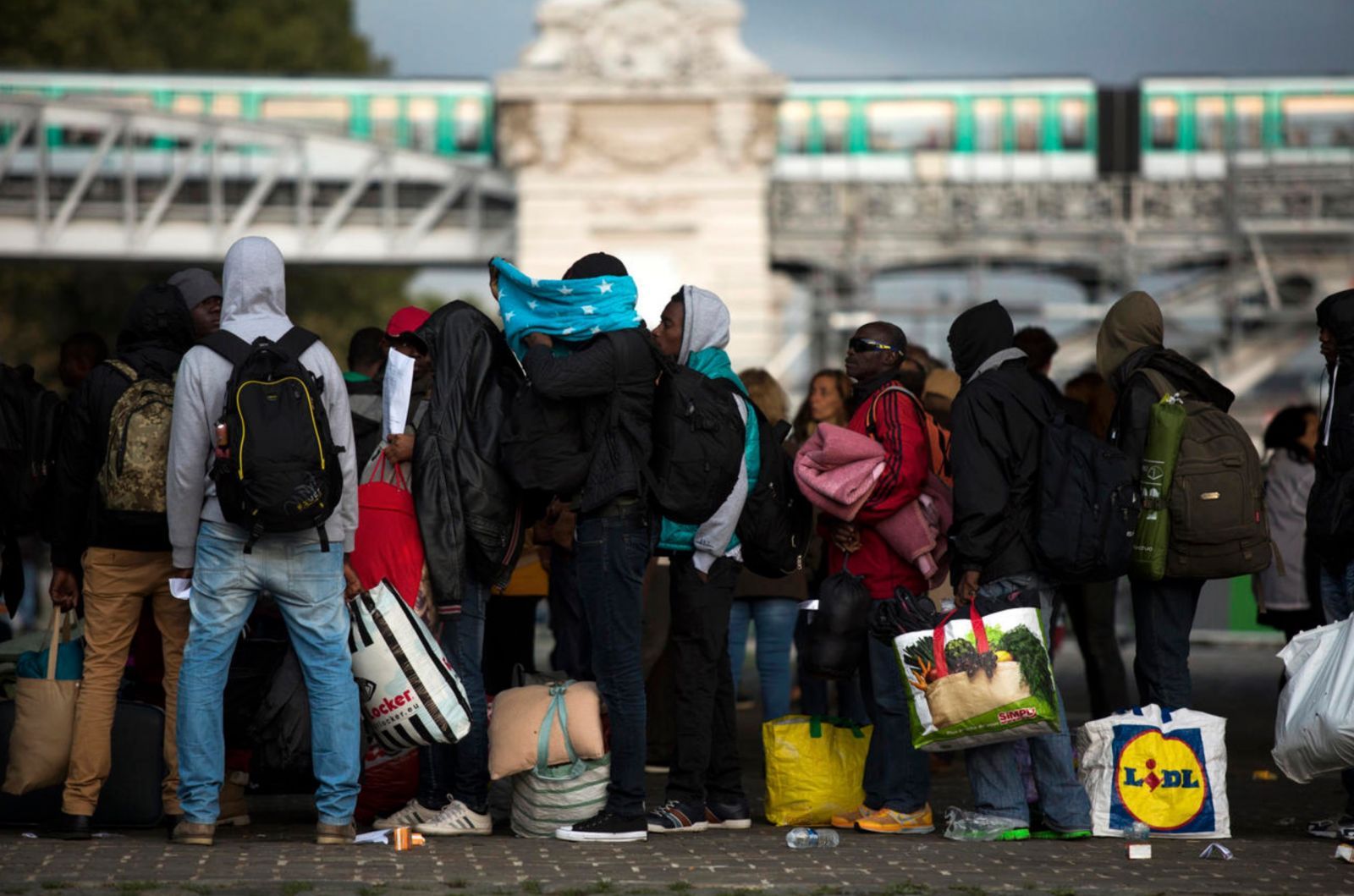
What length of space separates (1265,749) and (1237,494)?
3.51 m

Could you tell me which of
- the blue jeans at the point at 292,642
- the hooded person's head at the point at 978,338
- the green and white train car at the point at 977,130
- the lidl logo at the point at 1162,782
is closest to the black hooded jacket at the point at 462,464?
the blue jeans at the point at 292,642

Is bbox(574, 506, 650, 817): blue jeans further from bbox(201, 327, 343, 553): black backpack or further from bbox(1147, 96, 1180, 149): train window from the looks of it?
bbox(1147, 96, 1180, 149): train window

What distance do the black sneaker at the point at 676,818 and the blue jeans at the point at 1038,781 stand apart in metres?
1.00

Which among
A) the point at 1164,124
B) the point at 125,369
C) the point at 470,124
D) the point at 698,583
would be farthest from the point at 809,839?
the point at 470,124

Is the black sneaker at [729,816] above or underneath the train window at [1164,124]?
underneath

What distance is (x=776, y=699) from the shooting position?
988cm

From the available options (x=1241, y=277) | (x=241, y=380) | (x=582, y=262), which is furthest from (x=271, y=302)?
(x=1241, y=277)

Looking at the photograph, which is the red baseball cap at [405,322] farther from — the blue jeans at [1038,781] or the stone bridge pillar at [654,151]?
the stone bridge pillar at [654,151]

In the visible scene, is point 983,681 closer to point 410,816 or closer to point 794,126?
point 410,816

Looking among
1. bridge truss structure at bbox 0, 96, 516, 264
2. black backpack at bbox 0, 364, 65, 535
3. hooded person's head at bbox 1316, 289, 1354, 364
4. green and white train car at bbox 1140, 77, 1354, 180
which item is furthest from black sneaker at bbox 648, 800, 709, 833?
bridge truss structure at bbox 0, 96, 516, 264

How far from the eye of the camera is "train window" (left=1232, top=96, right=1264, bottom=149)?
4112 centimetres

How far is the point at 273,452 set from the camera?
6824 mm

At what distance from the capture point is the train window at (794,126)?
4366 centimetres

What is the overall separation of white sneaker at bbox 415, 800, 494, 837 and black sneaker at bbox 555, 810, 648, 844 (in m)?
0.32
